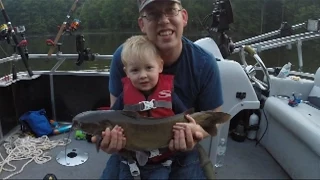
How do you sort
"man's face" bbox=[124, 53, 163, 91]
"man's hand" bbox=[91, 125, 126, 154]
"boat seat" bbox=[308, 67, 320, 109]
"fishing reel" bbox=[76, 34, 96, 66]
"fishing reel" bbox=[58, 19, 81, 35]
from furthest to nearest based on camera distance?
"fishing reel" bbox=[58, 19, 81, 35]
"fishing reel" bbox=[76, 34, 96, 66]
"boat seat" bbox=[308, 67, 320, 109]
"man's face" bbox=[124, 53, 163, 91]
"man's hand" bbox=[91, 125, 126, 154]

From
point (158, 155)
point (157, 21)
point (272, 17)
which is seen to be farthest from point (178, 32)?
point (272, 17)

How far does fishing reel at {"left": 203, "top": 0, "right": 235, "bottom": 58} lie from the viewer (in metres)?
3.15

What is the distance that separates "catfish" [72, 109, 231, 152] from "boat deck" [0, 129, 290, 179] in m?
1.79

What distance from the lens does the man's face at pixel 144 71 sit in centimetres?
155

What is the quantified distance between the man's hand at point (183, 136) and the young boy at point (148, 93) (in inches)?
5.6

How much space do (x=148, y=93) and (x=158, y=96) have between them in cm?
7

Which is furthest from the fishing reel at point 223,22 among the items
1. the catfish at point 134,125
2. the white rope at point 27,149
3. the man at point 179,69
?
the white rope at point 27,149

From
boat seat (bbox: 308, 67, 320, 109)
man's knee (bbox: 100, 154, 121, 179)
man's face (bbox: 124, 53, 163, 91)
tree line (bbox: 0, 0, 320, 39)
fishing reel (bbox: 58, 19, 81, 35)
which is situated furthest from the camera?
tree line (bbox: 0, 0, 320, 39)

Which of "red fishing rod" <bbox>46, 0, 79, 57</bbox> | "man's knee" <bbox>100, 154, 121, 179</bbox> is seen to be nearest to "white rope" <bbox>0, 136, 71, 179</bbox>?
"red fishing rod" <bbox>46, 0, 79, 57</bbox>

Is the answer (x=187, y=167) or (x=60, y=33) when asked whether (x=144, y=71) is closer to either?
(x=187, y=167)

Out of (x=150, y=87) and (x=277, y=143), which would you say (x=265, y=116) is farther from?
(x=150, y=87)

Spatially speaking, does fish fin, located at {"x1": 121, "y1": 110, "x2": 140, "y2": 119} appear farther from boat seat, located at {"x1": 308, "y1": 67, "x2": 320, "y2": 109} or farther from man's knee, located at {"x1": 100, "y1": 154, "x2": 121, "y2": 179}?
boat seat, located at {"x1": 308, "y1": 67, "x2": 320, "y2": 109}

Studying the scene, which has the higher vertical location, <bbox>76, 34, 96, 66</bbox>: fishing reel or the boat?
<bbox>76, 34, 96, 66</bbox>: fishing reel

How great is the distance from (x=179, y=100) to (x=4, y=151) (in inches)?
108
